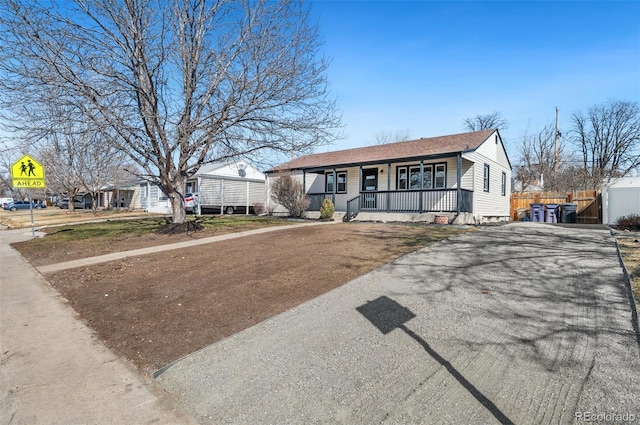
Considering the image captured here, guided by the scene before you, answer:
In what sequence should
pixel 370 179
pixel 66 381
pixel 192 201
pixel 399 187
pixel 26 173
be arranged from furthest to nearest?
pixel 192 201 < pixel 370 179 < pixel 399 187 < pixel 26 173 < pixel 66 381

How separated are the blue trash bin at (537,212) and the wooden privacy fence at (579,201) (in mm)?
1885

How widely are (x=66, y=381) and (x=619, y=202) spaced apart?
2110 cm

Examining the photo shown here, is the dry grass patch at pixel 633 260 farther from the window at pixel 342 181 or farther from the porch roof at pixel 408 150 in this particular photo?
the window at pixel 342 181

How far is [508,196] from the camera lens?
20359mm

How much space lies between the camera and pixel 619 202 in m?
15.4

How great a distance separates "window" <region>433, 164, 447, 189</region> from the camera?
631 inches

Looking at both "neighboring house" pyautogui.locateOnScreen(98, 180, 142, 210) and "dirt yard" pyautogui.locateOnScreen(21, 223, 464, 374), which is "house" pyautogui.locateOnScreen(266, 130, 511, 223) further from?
"neighboring house" pyautogui.locateOnScreen(98, 180, 142, 210)

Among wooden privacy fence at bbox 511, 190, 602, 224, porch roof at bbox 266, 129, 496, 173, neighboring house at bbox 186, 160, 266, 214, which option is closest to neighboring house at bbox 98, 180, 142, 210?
neighboring house at bbox 186, 160, 266, 214

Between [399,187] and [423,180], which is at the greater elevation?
[423,180]

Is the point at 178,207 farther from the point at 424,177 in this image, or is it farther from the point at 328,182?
the point at 424,177

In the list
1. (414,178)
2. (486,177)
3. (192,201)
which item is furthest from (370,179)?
(192,201)

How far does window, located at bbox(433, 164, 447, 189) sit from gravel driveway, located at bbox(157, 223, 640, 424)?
11.3 metres

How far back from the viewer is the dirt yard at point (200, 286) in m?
3.75

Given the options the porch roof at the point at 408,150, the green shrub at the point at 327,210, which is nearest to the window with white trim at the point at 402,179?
the porch roof at the point at 408,150
